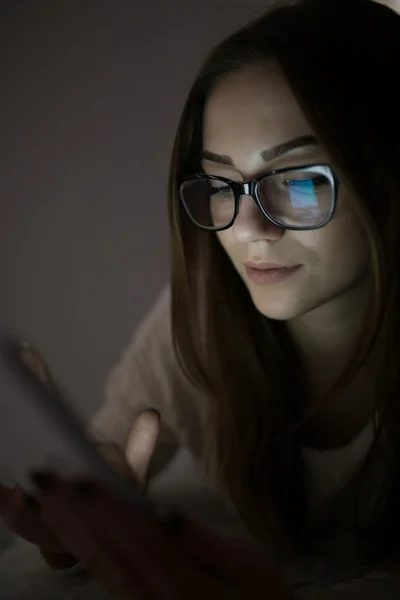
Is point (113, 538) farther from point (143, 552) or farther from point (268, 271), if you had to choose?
point (268, 271)

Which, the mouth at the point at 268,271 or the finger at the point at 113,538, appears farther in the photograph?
the mouth at the point at 268,271

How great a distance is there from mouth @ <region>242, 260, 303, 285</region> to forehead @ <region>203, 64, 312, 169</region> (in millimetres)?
85

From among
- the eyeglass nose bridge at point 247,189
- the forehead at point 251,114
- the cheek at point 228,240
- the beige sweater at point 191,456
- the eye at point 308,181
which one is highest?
the forehead at point 251,114

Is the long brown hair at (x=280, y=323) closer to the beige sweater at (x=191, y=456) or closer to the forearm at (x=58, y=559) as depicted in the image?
the beige sweater at (x=191, y=456)

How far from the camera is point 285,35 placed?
0.43m

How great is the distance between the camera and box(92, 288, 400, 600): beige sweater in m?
0.42

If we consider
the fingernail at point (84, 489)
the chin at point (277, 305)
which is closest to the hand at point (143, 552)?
the fingernail at point (84, 489)

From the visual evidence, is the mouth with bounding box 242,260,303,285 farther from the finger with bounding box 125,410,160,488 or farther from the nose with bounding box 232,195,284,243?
the finger with bounding box 125,410,160,488

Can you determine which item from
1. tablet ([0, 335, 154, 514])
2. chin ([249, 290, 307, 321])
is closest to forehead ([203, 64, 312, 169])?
chin ([249, 290, 307, 321])

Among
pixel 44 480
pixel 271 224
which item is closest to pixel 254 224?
pixel 271 224

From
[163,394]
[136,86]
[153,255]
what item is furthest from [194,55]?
[163,394]

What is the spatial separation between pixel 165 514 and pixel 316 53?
0.35m

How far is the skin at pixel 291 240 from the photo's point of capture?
42 cm

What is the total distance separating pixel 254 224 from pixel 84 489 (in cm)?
24
